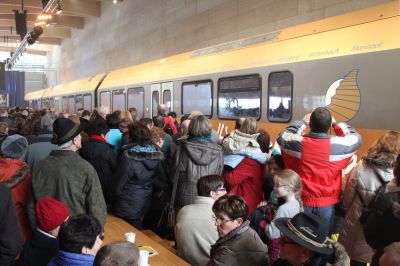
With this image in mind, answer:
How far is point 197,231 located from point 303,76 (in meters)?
4.04

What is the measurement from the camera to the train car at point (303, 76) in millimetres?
5438

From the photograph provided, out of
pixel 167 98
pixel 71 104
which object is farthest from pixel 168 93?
pixel 71 104

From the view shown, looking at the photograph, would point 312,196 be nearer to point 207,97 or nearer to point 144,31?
point 207,97

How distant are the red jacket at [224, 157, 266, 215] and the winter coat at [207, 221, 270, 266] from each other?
5.92 ft

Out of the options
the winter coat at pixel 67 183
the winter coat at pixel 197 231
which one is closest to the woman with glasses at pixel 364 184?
the winter coat at pixel 197 231

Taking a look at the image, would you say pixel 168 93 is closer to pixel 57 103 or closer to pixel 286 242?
pixel 286 242

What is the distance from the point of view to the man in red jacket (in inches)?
154

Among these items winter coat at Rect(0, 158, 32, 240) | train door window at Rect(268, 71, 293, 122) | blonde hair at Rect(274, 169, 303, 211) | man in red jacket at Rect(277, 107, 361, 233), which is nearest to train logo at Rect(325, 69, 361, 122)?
train door window at Rect(268, 71, 293, 122)

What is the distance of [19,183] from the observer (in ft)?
11.9

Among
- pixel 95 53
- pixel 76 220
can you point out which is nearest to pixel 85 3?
pixel 95 53

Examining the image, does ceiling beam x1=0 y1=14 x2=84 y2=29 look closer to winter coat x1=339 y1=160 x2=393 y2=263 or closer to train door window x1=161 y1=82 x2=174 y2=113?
train door window x1=161 y1=82 x2=174 y2=113

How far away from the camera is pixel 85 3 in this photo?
2439 cm

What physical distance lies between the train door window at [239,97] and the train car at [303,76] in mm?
18

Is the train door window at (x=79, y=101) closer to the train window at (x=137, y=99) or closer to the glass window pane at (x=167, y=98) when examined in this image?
the train window at (x=137, y=99)
